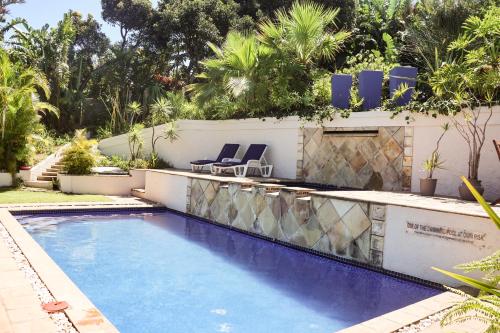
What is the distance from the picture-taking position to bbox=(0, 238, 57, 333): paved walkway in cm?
387

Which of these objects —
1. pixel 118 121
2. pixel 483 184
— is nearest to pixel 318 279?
pixel 483 184

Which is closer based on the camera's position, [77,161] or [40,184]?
[77,161]

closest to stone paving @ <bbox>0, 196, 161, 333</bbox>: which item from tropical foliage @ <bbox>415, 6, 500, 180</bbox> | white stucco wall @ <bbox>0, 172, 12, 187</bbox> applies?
tropical foliage @ <bbox>415, 6, 500, 180</bbox>

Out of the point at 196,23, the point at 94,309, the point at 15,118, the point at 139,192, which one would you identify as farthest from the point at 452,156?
A: the point at 196,23

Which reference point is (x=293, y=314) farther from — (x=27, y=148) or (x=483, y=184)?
(x=27, y=148)

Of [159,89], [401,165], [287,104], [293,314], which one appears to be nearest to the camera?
[293,314]

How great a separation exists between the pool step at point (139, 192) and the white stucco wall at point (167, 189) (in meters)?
0.28

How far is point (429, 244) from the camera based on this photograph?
20.8 feet

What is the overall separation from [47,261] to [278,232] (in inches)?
181

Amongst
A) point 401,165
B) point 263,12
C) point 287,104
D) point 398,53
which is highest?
point 263,12

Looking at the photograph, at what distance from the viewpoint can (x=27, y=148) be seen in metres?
15.2

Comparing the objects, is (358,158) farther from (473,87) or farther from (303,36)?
(303,36)

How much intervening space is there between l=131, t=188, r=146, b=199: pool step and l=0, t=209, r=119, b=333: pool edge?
679 centimetres

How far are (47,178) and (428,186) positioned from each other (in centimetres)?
1317
